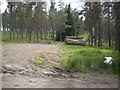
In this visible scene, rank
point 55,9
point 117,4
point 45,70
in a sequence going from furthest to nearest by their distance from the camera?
point 55,9
point 117,4
point 45,70

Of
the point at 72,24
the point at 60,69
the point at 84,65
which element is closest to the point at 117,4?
the point at 84,65

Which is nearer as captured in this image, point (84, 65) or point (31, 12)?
point (84, 65)

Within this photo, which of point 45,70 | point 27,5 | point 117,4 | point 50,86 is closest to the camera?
point 50,86

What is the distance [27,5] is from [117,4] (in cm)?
3044

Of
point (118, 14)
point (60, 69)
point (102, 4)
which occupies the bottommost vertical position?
point (60, 69)

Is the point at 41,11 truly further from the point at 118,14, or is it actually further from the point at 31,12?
the point at 118,14

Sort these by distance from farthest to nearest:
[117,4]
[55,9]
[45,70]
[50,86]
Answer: [55,9] < [117,4] < [45,70] < [50,86]

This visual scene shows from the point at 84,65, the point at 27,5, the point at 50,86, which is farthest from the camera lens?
the point at 27,5

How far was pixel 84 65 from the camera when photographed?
7.23 metres

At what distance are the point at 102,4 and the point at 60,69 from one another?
1607 cm

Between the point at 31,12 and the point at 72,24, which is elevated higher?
the point at 31,12

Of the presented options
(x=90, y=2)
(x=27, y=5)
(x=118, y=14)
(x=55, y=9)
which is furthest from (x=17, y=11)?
(x=118, y=14)

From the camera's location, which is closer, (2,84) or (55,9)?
(2,84)

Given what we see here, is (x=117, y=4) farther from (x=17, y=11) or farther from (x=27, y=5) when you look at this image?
(x=17, y=11)
